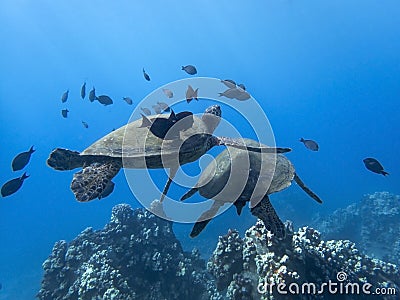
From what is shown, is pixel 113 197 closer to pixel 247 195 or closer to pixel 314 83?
pixel 247 195

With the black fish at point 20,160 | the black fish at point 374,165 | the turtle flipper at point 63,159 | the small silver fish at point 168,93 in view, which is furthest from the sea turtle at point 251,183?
the black fish at point 20,160

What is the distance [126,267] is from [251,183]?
16.3 ft

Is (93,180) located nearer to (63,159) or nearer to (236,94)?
(63,159)

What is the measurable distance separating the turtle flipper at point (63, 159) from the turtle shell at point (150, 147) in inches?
7.9

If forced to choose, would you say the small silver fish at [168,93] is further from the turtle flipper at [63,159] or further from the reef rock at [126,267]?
the reef rock at [126,267]

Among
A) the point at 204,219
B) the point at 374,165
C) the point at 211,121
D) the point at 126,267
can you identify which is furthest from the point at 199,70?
the point at 204,219

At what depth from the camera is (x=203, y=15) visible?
4045 inches

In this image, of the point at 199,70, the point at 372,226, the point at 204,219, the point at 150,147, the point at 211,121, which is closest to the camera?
the point at 204,219

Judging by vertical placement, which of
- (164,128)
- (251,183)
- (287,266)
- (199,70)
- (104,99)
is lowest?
(287,266)

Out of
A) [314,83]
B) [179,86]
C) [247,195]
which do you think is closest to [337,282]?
[247,195]

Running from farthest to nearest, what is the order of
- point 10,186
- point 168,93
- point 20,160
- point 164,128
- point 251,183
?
point 168,93, point 20,160, point 10,186, point 164,128, point 251,183

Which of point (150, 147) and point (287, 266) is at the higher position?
point (150, 147)

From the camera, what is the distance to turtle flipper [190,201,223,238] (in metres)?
4.45

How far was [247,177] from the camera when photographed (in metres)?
4.25
